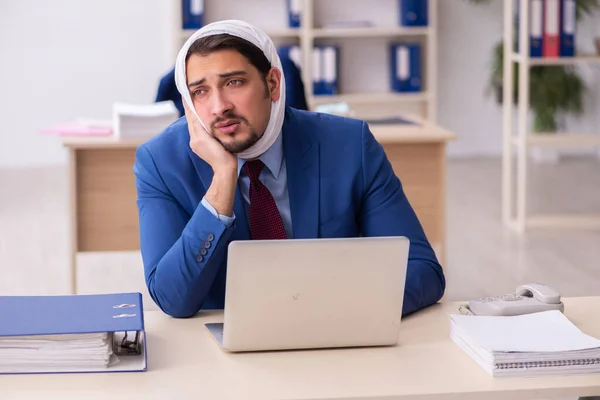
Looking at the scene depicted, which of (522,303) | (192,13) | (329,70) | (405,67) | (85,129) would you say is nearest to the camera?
(522,303)

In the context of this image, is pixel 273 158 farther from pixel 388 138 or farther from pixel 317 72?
pixel 317 72

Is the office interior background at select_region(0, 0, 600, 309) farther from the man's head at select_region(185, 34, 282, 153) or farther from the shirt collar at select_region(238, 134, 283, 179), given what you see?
the man's head at select_region(185, 34, 282, 153)

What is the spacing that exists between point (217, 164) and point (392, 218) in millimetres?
373

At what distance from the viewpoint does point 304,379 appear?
1.48m

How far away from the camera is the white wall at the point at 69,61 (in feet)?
24.4

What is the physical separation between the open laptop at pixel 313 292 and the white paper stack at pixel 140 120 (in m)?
2.43

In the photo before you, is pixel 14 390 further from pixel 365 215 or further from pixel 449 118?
pixel 449 118

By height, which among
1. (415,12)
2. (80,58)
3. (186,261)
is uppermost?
(415,12)

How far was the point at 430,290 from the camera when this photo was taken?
1.89 metres

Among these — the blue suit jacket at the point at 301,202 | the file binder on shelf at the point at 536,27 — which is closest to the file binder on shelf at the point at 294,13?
the file binder on shelf at the point at 536,27

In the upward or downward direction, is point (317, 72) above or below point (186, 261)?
above

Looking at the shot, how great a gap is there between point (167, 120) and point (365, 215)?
2.02 meters

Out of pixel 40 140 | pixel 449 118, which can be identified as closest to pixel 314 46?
pixel 449 118

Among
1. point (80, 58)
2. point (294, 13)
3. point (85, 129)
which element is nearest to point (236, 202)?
point (85, 129)
